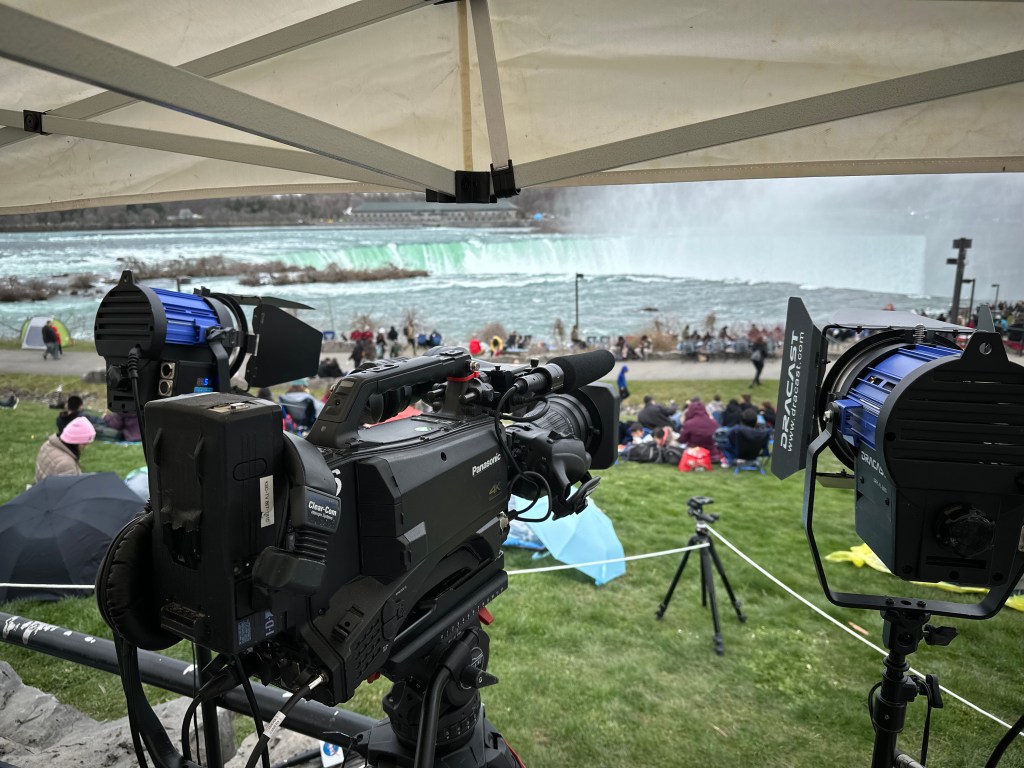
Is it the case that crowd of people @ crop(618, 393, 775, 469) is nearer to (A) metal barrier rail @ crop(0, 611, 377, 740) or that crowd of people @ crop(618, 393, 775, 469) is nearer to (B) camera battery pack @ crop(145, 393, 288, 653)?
(A) metal barrier rail @ crop(0, 611, 377, 740)

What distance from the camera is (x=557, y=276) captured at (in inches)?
305

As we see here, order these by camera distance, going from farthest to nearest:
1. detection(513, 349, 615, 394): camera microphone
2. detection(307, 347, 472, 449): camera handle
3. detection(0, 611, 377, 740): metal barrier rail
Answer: detection(0, 611, 377, 740): metal barrier rail < detection(513, 349, 615, 394): camera microphone < detection(307, 347, 472, 449): camera handle

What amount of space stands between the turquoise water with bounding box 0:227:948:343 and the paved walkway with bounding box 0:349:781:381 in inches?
17.3

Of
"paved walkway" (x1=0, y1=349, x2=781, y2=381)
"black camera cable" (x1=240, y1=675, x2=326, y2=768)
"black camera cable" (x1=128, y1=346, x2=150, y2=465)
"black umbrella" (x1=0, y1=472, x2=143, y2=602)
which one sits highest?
"black camera cable" (x1=128, y1=346, x2=150, y2=465)

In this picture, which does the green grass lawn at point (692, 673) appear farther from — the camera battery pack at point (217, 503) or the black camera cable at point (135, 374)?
the camera battery pack at point (217, 503)

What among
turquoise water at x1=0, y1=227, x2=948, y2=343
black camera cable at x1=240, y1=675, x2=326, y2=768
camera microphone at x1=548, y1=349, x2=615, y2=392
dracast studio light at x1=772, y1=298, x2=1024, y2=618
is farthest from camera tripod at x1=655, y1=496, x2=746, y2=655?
turquoise water at x1=0, y1=227, x2=948, y2=343

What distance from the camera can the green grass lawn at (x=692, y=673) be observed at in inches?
97.9

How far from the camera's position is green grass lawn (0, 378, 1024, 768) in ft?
8.16

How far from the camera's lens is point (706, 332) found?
7.38 m

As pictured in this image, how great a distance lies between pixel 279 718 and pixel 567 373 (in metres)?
0.74

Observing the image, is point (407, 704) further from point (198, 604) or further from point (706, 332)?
point (706, 332)

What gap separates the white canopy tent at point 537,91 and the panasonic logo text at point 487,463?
701 mm

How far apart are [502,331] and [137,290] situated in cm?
601

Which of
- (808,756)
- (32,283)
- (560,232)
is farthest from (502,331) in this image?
(808,756)
